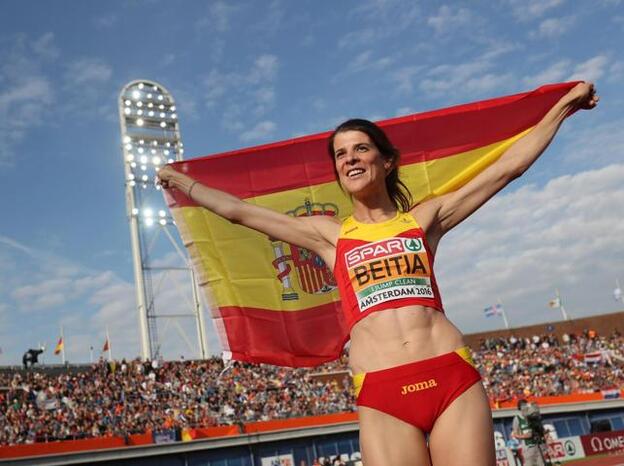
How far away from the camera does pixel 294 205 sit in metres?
6.50

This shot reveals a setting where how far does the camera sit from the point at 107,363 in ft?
98.7

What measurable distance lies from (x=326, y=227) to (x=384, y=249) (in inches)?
19.8

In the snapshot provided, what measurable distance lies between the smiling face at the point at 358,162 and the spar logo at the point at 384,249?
0.38m

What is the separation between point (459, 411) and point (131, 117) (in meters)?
44.6

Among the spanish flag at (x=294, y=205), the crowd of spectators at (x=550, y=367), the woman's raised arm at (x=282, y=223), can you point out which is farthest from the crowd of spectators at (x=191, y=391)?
the woman's raised arm at (x=282, y=223)

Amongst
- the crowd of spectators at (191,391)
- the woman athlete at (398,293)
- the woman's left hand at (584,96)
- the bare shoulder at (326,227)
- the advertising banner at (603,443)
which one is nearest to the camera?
the woman athlete at (398,293)

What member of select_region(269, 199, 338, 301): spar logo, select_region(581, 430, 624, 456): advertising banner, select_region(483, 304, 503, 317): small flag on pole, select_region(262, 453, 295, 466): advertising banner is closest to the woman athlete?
select_region(269, 199, 338, 301): spar logo

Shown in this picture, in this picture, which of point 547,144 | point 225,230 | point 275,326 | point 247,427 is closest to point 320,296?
point 275,326

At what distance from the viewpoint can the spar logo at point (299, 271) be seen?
6.23 meters

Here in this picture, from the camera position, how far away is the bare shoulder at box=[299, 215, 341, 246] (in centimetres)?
410

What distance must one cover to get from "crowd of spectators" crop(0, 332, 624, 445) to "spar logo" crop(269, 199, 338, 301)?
11690 millimetres

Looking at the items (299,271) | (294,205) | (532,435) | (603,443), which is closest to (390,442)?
(299,271)

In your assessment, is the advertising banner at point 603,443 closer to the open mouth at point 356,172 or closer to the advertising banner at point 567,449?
the advertising banner at point 567,449

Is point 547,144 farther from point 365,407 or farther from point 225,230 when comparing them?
point 225,230
